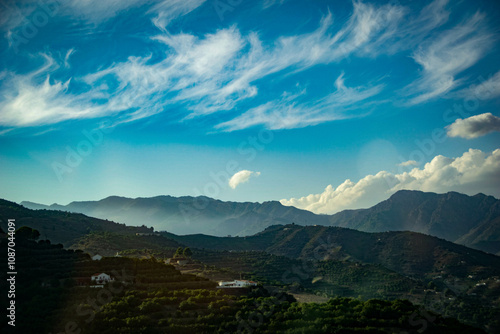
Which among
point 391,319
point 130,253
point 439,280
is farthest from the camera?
point 439,280

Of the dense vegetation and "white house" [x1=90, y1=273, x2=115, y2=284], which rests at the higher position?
"white house" [x1=90, y1=273, x2=115, y2=284]

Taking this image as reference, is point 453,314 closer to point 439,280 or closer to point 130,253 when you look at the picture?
point 439,280

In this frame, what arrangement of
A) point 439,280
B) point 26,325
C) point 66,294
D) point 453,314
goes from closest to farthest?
point 26,325 < point 66,294 < point 453,314 < point 439,280

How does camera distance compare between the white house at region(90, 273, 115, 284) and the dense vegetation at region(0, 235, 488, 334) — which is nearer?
the dense vegetation at region(0, 235, 488, 334)

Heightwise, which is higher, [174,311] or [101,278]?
[101,278]

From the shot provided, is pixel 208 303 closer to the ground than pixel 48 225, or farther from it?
closer to the ground

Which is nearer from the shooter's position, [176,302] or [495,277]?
[176,302]

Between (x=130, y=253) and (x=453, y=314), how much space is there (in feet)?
265

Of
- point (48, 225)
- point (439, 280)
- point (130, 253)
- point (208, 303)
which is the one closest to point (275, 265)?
point (130, 253)

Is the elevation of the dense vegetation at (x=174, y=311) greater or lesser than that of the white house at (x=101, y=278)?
lesser

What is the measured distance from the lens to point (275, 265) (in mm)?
127375

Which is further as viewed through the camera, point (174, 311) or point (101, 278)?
point (101, 278)

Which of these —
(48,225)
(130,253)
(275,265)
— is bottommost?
(275,265)

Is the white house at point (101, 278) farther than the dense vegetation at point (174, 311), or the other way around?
the white house at point (101, 278)
